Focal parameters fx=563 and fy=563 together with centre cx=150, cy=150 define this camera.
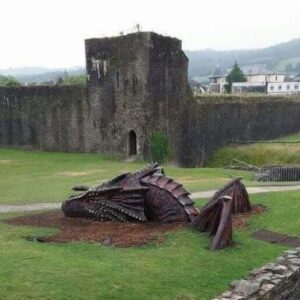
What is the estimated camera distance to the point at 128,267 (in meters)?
11.2

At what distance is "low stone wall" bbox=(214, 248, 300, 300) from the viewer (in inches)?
358

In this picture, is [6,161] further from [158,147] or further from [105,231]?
[105,231]

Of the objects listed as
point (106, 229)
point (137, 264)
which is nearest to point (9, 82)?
point (106, 229)

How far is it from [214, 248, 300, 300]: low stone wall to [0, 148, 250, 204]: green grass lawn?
1171 centimetres

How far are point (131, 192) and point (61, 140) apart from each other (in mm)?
24835

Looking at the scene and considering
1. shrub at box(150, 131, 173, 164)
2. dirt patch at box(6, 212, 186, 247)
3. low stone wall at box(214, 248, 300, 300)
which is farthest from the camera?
shrub at box(150, 131, 173, 164)

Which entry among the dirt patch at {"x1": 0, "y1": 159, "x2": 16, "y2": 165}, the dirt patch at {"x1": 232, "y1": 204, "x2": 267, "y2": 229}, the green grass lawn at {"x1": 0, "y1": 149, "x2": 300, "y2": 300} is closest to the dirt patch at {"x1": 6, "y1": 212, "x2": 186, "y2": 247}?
the green grass lawn at {"x1": 0, "y1": 149, "x2": 300, "y2": 300}

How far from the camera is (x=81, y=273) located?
10594mm

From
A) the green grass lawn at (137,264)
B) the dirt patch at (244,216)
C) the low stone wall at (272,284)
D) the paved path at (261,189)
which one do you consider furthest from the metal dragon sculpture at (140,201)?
the paved path at (261,189)

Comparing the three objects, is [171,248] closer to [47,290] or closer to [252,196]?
[47,290]

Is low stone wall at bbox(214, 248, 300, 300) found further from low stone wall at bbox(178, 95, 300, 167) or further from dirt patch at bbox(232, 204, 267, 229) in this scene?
low stone wall at bbox(178, 95, 300, 167)

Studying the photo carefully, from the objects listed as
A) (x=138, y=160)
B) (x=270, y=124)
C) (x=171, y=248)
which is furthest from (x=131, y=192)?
(x=270, y=124)

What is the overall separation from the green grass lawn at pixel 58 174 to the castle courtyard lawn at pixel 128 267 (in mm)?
8102

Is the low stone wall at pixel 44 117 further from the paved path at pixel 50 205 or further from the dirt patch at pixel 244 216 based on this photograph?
the dirt patch at pixel 244 216
